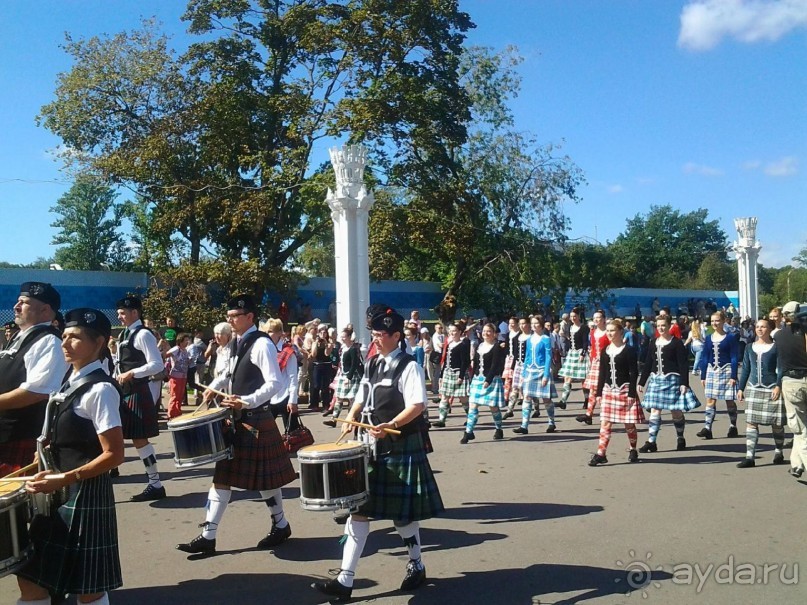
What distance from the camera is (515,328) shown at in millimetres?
15703

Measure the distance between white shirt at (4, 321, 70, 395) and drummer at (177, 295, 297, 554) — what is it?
1439 mm

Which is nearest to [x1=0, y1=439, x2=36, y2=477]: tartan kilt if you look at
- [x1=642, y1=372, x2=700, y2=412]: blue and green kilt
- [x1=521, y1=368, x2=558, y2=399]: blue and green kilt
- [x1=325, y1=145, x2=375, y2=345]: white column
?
[x1=642, y1=372, x2=700, y2=412]: blue and green kilt

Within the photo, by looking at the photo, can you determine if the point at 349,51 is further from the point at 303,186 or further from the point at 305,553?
the point at 305,553

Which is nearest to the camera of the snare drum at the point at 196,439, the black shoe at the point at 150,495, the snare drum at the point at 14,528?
the snare drum at the point at 14,528

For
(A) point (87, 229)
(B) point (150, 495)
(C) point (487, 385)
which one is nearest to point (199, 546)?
(B) point (150, 495)

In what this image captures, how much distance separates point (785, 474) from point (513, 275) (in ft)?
63.0

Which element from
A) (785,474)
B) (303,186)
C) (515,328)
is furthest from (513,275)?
(785,474)

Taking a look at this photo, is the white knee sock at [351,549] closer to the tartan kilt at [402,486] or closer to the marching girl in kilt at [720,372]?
the tartan kilt at [402,486]

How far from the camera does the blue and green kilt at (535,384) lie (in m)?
12.7

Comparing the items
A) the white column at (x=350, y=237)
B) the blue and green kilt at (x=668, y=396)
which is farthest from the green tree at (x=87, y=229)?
the blue and green kilt at (x=668, y=396)

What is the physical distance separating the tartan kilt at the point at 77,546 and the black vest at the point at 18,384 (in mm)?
1107

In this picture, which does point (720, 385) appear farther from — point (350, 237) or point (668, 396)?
point (350, 237)

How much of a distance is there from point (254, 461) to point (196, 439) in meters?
0.53

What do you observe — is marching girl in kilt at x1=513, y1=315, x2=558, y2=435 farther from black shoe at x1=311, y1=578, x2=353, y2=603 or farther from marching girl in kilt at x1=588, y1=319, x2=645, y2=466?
black shoe at x1=311, y1=578, x2=353, y2=603
